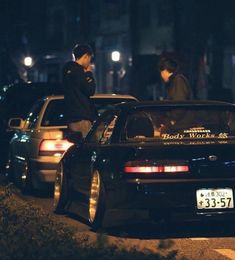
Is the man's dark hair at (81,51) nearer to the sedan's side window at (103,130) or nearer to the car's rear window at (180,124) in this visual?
the sedan's side window at (103,130)

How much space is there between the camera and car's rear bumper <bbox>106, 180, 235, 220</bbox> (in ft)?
34.8

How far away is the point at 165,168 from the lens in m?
10.6

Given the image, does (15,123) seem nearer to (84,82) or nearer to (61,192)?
(84,82)

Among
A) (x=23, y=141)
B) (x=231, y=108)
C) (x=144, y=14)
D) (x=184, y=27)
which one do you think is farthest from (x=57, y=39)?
(x=231, y=108)

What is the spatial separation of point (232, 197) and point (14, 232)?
2.34m

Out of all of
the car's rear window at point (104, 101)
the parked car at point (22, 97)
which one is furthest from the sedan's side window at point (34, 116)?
the parked car at point (22, 97)

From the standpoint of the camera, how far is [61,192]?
12969mm

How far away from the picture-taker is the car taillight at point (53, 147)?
1504 centimetres

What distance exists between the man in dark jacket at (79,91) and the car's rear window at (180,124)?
2.88 metres

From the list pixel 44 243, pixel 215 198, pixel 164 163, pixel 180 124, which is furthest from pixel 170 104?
pixel 44 243

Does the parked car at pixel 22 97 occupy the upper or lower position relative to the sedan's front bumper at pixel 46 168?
upper

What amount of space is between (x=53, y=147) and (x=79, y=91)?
38.3 inches

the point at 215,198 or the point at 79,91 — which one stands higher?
the point at 79,91

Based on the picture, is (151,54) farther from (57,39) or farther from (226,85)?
(57,39)
